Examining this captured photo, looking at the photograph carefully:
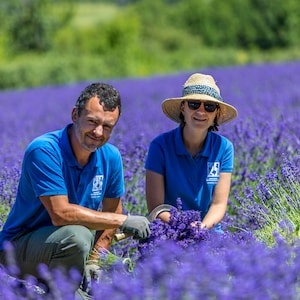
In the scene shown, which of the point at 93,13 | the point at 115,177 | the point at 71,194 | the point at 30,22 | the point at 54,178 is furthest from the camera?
the point at 93,13

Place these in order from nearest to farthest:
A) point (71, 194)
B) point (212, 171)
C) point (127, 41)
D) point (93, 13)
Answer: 1. point (71, 194)
2. point (212, 171)
3. point (127, 41)
4. point (93, 13)

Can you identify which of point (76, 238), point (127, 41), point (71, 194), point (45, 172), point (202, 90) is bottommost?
point (76, 238)

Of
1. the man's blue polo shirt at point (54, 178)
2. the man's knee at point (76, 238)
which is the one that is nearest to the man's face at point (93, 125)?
the man's blue polo shirt at point (54, 178)

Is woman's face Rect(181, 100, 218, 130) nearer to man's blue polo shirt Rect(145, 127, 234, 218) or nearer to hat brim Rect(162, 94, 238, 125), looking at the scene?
hat brim Rect(162, 94, 238, 125)

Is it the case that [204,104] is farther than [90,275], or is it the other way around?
[204,104]

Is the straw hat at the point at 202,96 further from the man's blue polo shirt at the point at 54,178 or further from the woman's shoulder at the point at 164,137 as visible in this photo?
the man's blue polo shirt at the point at 54,178

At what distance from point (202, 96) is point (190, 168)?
390 mm

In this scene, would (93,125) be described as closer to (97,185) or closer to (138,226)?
(97,185)

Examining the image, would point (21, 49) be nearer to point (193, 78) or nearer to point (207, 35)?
point (207, 35)

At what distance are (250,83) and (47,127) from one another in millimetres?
6406

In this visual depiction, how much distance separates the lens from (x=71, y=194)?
10.3 ft

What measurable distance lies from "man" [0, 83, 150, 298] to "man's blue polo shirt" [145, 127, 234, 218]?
0.30 metres

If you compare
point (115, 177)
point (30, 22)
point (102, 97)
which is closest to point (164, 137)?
point (115, 177)

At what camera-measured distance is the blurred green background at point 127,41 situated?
22.6 m
